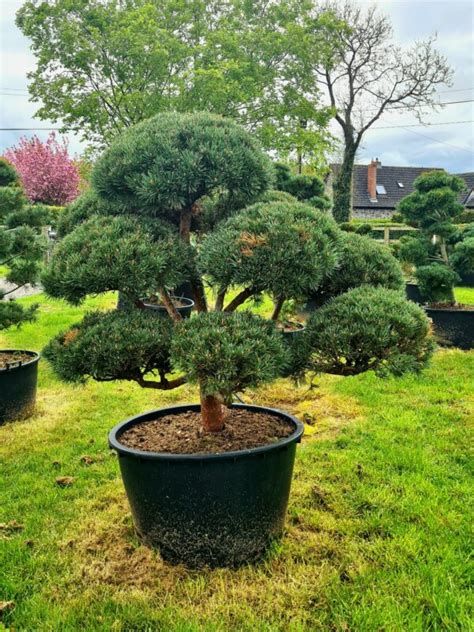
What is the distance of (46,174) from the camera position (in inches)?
942

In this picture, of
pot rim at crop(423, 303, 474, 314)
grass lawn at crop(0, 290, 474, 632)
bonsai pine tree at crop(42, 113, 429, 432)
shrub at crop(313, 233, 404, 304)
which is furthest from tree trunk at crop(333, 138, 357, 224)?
bonsai pine tree at crop(42, 113, 429, 432)

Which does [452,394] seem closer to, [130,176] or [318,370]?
[318,370]

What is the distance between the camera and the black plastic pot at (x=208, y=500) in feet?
6.34

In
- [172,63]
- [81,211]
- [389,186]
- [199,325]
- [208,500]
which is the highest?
[172,63]

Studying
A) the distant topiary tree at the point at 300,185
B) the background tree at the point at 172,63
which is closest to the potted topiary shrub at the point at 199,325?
the distant topiary tree at the point at 300,185

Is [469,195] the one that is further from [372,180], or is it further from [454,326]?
[454,326]

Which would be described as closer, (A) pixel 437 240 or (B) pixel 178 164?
(B) pixel 178 164

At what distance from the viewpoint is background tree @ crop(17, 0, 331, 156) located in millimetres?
10180

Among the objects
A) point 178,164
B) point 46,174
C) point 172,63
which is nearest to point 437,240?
point 178,164

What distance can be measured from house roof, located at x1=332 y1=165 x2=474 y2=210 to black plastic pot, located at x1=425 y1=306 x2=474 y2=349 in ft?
73.7

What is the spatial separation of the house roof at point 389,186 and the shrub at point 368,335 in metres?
26.3

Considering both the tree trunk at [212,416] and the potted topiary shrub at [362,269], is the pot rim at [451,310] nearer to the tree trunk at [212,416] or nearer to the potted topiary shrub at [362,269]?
the potted topiary shrub at [362,269]

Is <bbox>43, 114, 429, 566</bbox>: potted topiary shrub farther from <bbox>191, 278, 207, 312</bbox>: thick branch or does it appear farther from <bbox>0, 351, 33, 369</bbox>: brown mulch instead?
<bbox>0, 351, 33, 369</bbox>: brown mulch

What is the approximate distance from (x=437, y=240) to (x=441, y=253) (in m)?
0.18
